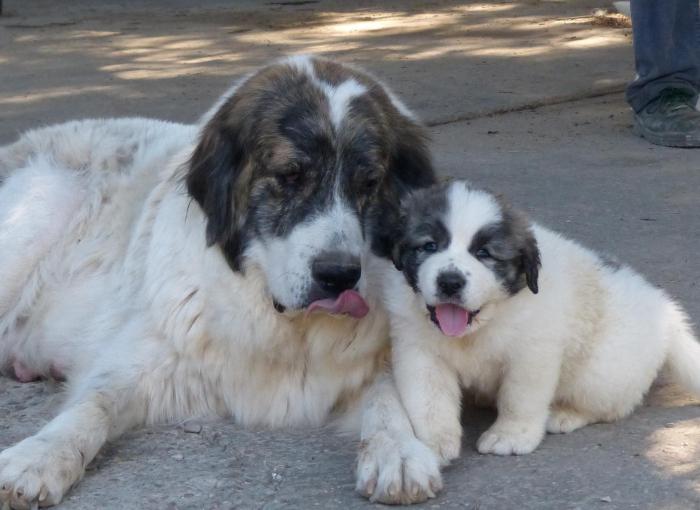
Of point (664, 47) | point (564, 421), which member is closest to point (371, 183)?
point (564, 421)

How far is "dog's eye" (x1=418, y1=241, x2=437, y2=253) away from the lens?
4.00 metres

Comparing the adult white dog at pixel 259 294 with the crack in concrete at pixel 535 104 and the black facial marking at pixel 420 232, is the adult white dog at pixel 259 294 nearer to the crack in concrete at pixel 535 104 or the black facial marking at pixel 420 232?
the black facial marking at pixel 420 232

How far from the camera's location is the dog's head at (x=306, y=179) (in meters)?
4.12

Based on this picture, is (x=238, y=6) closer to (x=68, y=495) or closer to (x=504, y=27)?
(x=504, y=27)

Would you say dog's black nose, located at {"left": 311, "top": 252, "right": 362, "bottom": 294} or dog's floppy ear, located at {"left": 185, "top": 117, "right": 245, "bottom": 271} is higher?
dog's floppy ear, located at {"left": 185, "top": 117, "right": 245, "bottom": 271}

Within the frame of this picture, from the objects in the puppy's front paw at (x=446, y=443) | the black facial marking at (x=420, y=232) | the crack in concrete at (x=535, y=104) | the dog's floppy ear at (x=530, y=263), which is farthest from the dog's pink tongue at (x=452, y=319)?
the crack in concrete at (x=535, y=104)

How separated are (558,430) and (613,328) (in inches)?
15.5

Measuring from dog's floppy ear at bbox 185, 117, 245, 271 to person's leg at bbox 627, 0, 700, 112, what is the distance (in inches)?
169

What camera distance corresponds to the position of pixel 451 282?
3877mm

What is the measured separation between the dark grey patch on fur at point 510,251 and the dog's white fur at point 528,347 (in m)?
0.03

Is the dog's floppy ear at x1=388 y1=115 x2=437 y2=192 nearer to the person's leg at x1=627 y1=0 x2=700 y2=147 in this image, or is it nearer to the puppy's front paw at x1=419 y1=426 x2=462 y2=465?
the puppy's front paw at x1=419 y1=426 x2=462 y2=465

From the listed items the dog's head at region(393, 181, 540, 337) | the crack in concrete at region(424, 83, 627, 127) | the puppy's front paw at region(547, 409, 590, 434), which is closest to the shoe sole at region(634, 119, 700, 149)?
the crack in concrete at region(424, 83, 627, 127)

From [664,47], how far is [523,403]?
4.66m

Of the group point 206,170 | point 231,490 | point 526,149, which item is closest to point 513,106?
point 526,149
